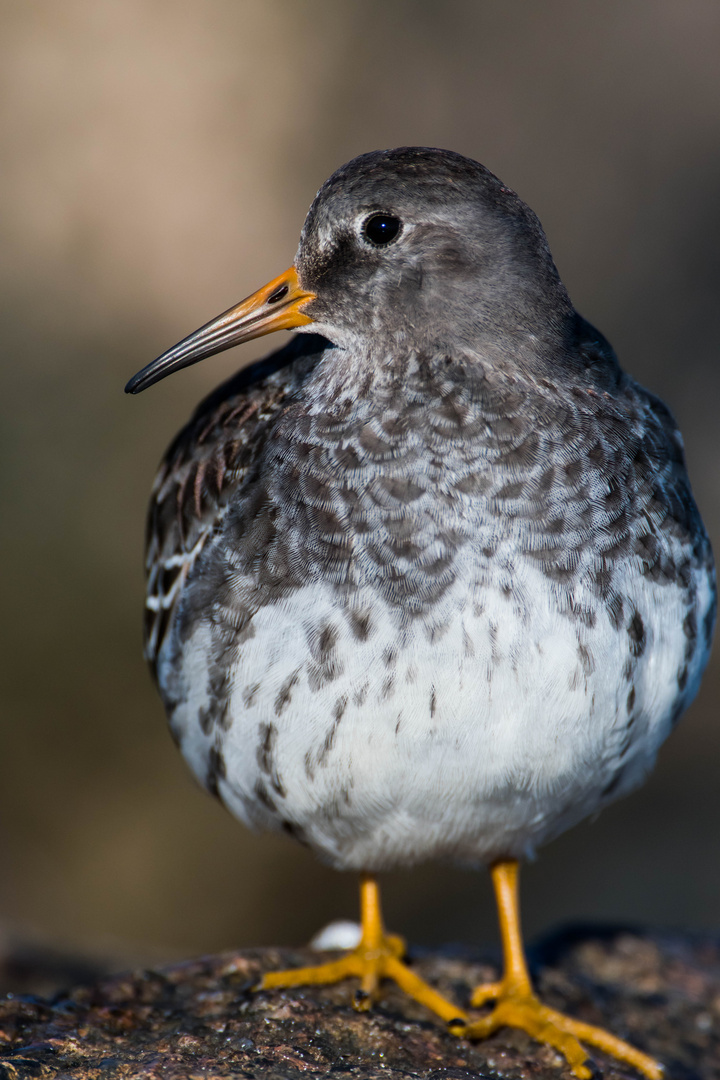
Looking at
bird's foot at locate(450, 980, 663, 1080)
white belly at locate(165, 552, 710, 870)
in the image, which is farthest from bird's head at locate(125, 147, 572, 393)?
bird's foot at locate(450, 980, 663, 1080)

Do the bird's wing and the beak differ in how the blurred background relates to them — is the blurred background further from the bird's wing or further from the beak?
the beak

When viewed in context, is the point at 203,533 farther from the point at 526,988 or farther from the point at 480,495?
the point at 526,988

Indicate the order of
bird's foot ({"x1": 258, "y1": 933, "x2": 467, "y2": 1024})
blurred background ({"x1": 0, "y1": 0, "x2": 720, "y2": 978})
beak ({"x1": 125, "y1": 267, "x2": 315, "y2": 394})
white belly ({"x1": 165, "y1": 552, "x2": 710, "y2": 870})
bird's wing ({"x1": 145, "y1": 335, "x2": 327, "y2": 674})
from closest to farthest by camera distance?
white belly ({"x1": 165, "y1": 552, "x2": 710, "y2": 870}) < beak ({"x1": 125, "y1": 267, "x2": 315, "y2": 394}) < bird's wing ({"x1": 145, "y1": 335, "x2": 327, "y2": 674}) < bird's foot ({"x1": 258, "y1": 933, "x2": 467, "y2": 1024}) < blurred background ({"x1": 0, "y1": 0, "x2": 720, "y2": 978})

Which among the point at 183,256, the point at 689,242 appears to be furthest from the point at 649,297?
the point at 183,256

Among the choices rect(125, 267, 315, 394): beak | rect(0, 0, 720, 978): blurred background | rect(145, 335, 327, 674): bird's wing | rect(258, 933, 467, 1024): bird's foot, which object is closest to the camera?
rect(125, 267, 315, 394): beak

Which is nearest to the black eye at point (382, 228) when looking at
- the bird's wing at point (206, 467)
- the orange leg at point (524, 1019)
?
the bird's wing at point (206, 467)

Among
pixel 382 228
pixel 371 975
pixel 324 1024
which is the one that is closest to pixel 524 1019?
pixel 371 975

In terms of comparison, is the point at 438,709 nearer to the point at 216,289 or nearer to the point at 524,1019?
the point at 524,1019
